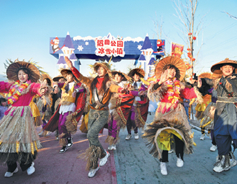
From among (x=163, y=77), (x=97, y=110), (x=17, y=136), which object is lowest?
(x=17, y=136)

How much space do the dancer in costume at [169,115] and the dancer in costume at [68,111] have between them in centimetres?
236

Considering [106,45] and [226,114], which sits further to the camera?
[106,45]

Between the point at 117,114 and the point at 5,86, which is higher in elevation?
the point at 5,86

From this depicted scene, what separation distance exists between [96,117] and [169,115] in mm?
1580

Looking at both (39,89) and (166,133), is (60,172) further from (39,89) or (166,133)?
(166,133)

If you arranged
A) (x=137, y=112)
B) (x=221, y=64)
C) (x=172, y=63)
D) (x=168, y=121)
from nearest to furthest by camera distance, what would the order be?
(x=168, y=121) → (x=221, y=64) → (x=172, y=63) → (x=137, y=112)

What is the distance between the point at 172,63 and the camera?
3.90 meters

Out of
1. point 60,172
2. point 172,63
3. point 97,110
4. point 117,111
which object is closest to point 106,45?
point 117,111

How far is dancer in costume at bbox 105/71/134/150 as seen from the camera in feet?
15.4

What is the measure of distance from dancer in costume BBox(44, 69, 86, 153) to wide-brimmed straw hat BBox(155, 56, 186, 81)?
7.99ft

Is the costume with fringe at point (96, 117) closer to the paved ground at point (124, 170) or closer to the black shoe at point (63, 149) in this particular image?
the paved ground at point (124, 170)

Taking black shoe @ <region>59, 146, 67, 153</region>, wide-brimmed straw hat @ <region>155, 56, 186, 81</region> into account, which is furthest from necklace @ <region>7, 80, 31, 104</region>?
wide-brimmed straw hat @ <region>155, 56, 186, 81</region>

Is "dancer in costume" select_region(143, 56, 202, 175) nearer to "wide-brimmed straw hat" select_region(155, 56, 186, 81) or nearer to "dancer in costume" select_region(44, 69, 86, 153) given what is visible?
"wide-brimmed straw hat" select_region(155, 56, 186, 81)

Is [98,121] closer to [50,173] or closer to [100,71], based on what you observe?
[100,71]
